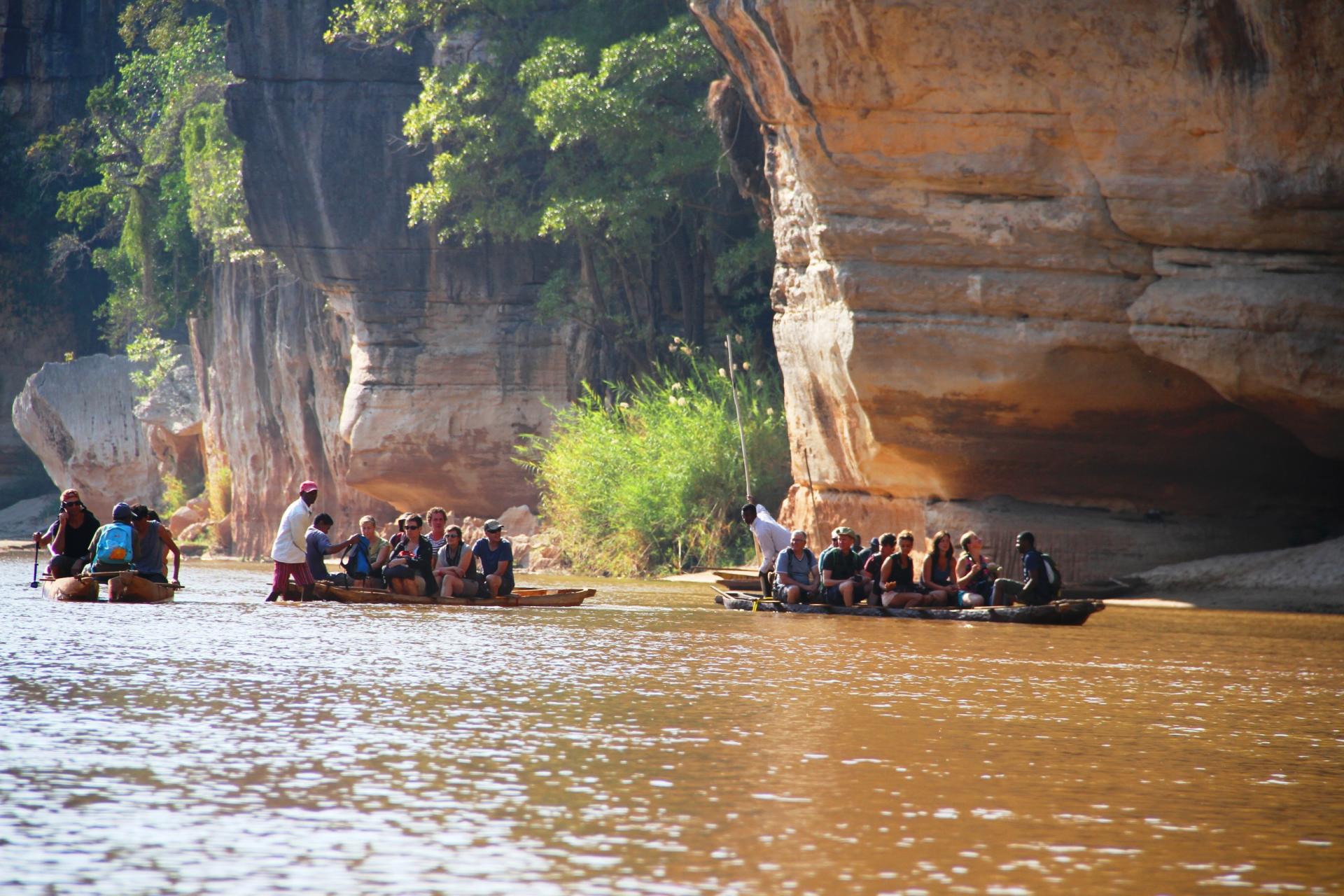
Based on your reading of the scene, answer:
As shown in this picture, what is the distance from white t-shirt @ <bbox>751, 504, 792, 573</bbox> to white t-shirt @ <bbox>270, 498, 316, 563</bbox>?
497 centimetres

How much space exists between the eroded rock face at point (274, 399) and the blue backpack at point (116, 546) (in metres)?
18.0

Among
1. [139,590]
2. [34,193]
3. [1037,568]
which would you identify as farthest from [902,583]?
[34,193]

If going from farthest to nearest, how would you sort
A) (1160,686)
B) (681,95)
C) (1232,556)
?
(681,95), (1232,556), (1160,686)

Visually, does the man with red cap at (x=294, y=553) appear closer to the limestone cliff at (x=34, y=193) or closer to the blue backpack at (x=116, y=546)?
the blue backpack at (x=116, y=546)

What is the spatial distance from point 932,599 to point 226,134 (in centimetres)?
2517

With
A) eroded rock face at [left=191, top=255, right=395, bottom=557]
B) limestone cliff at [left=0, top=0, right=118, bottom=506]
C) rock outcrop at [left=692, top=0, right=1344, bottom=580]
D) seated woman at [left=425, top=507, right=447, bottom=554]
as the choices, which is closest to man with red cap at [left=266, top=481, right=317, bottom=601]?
seated woman at [left=425, top=507, right=447, bottom=554]

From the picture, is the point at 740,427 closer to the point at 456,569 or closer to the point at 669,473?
the point at 669,473

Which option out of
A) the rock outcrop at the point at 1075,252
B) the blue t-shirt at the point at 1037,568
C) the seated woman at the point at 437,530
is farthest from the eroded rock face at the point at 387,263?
the blue t-shirt at the point at 1037,568

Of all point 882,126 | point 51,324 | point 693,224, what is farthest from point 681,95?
point 51,324

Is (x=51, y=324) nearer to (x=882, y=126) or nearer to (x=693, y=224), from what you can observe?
(x=693, y=224)

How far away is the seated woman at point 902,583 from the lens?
675 inches

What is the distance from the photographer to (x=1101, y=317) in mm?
19188

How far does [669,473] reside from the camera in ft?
86.6

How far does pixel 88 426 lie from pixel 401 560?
92.1ft
